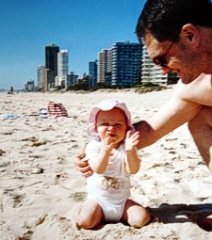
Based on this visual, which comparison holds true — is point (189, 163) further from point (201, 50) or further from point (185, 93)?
point (201, 50)

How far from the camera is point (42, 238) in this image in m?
2.44

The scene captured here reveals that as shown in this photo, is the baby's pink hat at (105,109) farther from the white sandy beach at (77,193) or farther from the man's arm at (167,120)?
the white sandy beach at (77,193)

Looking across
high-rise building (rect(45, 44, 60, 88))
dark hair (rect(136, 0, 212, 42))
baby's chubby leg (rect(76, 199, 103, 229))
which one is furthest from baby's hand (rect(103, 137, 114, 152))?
high-rise building (rect(45, 44, 60, 88))

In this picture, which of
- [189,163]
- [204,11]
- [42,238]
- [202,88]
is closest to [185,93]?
[202,88]

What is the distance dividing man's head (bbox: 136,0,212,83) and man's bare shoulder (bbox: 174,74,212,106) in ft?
0.37

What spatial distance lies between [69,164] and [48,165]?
0.25 m

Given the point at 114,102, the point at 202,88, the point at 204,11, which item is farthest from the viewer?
the point at 114,102

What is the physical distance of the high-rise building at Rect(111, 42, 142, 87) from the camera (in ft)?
421

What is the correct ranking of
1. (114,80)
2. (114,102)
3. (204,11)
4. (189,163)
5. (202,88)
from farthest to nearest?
(114,80), (189,163), (114,102), (202,88), (204,11)

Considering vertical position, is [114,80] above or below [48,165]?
above

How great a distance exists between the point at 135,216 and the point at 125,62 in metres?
133

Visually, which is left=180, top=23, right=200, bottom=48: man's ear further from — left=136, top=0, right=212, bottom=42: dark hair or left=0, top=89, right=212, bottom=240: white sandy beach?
left=0, top=89, right=212, bottom=240: white sandy beach

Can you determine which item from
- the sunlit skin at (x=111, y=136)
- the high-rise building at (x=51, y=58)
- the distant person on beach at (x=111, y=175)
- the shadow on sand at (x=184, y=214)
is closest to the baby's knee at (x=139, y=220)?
the distant person on beach at (x=111, y=175)

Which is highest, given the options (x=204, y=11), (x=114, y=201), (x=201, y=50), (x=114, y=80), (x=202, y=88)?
(x=114, y=80)
